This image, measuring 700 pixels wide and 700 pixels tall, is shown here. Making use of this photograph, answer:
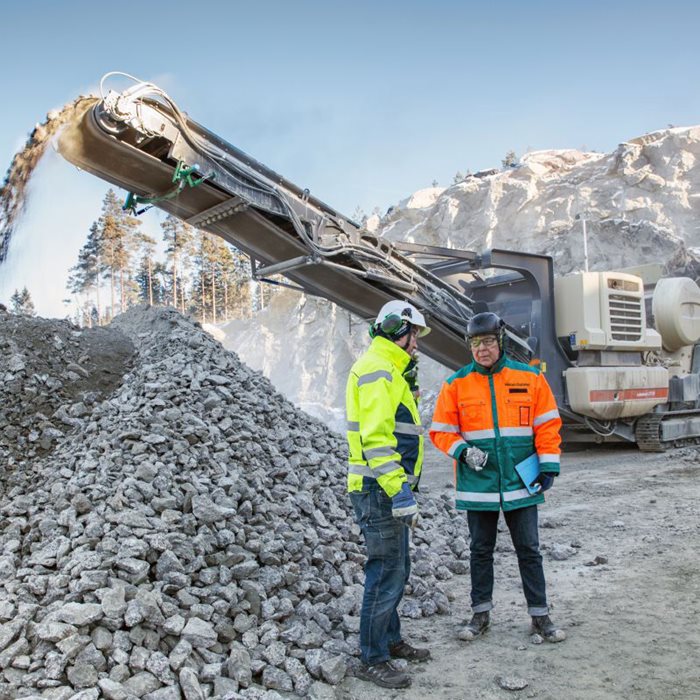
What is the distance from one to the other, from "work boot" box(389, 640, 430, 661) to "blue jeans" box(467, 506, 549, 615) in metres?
0.47

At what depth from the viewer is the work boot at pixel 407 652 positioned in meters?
3.40

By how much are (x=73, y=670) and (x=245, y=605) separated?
95 cm

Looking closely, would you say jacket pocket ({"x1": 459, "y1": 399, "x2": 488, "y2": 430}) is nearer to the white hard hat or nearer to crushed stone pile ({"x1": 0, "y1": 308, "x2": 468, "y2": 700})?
the white hard hat

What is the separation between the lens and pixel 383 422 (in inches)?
121

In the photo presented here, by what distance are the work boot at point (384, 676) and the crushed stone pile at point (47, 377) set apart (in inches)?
122

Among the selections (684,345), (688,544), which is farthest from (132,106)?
(684,345)

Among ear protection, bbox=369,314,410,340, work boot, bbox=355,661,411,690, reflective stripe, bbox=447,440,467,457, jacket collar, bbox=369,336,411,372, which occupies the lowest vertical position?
work boot, bbox=355,661,411,690

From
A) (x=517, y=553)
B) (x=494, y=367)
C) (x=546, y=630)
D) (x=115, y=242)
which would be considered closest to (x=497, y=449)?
(x=494, y=367)

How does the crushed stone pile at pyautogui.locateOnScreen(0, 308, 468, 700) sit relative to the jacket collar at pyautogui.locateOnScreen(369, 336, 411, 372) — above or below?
below

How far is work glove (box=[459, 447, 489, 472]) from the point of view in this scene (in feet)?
11.6

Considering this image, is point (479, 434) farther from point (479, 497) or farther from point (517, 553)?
point (517, 553)

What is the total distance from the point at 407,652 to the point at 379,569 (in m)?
0.56

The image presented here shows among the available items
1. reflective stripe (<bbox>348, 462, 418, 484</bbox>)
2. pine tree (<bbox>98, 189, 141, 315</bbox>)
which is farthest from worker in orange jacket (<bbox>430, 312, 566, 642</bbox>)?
pine tree (<bbox>98, 189, 141, 315</bbox>)

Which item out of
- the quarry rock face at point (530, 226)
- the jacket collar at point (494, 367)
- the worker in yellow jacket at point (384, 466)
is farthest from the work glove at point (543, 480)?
the quarry rock face at point (530, 226)
